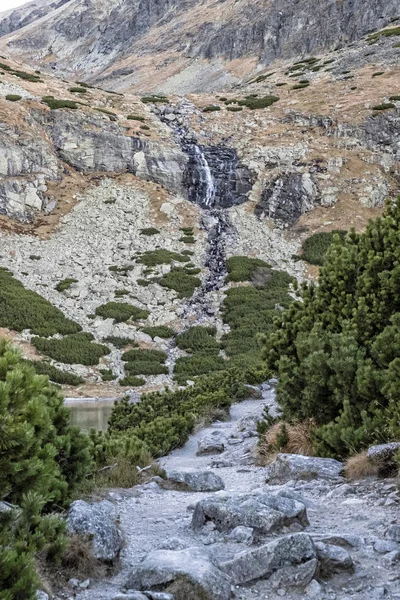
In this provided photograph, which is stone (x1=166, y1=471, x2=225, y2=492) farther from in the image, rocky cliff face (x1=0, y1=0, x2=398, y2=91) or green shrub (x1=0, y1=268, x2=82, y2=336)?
rocky cliff face (x1=0, y1=0, x2=398, y2=91)

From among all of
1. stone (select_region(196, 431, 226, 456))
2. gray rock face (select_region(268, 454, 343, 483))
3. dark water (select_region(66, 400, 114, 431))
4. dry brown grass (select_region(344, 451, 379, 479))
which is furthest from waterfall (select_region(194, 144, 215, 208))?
dry brown grass (select_region(344, 451, 379, 479))

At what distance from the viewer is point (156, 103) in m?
58.0

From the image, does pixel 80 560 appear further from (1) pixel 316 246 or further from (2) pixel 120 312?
(1) pixel 316 246

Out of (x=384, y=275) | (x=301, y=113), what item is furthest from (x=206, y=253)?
(x=384, y=275)

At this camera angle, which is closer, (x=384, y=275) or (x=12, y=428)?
(x=12, y=428)

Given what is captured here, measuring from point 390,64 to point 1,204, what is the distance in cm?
4186

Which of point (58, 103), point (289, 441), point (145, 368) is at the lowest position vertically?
point (145, 368)

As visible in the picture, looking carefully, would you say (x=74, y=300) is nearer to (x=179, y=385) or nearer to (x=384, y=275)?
(x=179, y=385)

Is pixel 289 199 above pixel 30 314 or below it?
above

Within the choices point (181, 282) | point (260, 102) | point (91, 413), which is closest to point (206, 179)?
point (260, 102)

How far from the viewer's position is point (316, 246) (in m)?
41.5

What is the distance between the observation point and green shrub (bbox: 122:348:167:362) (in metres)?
30.0

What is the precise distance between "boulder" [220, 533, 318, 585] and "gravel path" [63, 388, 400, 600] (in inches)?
3.7

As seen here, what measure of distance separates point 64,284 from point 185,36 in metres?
91.2
